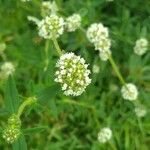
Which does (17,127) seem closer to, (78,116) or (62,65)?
(62,65)

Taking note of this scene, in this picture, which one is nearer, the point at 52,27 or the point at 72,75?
the point at 72,75

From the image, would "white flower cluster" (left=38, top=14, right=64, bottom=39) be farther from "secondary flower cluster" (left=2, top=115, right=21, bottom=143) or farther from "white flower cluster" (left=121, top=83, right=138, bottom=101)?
"white flower cluster" (left=121, top=83, right=138, bottom=101)

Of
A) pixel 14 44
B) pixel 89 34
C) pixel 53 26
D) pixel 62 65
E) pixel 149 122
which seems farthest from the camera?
pixel 14 44

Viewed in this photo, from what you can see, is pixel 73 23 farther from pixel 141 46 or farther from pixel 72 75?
pixel 72 75

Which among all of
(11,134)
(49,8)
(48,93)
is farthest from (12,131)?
(49,8)

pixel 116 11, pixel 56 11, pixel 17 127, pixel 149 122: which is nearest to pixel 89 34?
pixel 56 11

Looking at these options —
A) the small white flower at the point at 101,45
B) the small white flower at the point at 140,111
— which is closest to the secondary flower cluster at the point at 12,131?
the small white flower at the point at 101,45

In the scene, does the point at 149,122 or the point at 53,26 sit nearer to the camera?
the point at 53,26
